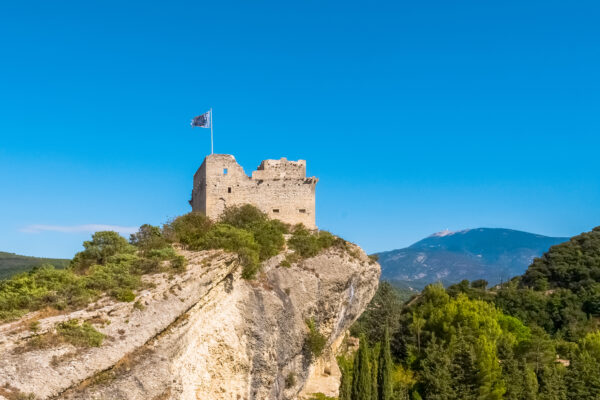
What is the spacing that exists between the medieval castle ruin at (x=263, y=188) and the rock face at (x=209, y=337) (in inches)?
177

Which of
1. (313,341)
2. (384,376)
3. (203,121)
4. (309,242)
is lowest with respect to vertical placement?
(384,376)

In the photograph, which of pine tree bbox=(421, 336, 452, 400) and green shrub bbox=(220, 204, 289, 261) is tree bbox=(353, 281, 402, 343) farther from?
green shrub bbox=(220, 204, 289, 261)

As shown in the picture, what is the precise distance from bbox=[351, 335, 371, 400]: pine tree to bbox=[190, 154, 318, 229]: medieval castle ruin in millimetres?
10961

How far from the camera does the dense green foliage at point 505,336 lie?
128ft

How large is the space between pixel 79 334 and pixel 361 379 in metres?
25.6

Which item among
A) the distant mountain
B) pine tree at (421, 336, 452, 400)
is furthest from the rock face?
the distant mountain

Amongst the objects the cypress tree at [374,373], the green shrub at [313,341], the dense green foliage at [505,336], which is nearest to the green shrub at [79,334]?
the green shrub at [313,341]

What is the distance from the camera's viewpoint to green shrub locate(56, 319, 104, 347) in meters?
16.5

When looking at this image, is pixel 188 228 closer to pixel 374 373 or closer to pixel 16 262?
pixel 374 373

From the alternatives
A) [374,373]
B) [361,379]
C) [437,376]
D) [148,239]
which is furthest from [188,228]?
[437,376]

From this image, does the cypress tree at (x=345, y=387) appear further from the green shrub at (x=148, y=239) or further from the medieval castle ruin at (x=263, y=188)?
the green shrub at (x=148, y=239)

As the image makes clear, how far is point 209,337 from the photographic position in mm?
23344

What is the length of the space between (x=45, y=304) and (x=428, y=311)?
44499 millimetres

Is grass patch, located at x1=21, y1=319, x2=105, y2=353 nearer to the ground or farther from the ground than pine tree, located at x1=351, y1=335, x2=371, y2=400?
farther from the ground
